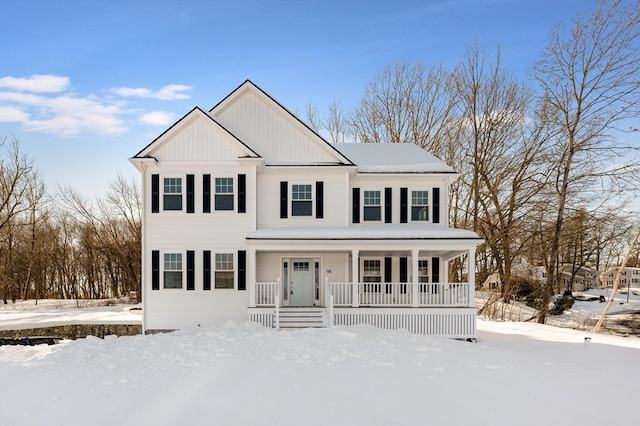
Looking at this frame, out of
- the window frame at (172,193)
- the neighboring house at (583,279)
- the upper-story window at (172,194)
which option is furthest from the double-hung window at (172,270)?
the neighboring house at (583,279)

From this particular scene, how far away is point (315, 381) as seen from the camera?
28.1 ft

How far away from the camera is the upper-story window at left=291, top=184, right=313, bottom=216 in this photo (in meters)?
16.0

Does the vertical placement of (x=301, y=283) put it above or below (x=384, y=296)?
above

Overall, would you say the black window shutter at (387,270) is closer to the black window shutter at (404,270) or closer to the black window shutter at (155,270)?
the black window shutter at (404,270)

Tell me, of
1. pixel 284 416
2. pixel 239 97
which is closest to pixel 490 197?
pixel 239 97

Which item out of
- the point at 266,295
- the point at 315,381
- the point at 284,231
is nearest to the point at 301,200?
the point at 284,231

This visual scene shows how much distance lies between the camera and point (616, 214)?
21.5m

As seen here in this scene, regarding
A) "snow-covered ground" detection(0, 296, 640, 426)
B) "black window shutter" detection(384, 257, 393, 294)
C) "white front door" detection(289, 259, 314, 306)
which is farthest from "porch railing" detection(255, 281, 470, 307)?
"snow-covered ground" detection(0, 296, 640, 426)

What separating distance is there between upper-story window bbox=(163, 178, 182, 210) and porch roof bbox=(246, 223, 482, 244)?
311 centimetres

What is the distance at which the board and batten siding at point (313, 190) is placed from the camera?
15.9 metres

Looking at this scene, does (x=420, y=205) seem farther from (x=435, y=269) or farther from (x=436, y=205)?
(x=435, y=269)

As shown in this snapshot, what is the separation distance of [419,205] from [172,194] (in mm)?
9617

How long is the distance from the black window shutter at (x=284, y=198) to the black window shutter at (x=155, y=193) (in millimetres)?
4561

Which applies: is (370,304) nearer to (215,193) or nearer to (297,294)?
(297,294)
